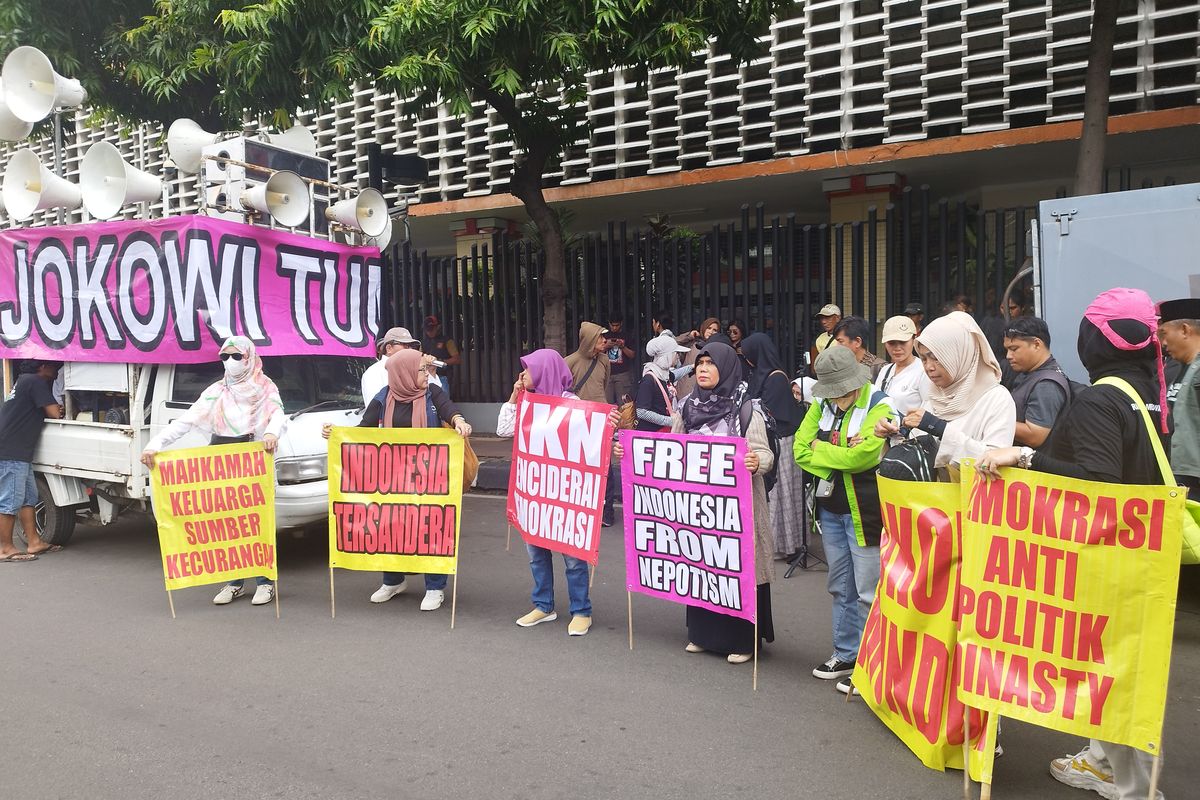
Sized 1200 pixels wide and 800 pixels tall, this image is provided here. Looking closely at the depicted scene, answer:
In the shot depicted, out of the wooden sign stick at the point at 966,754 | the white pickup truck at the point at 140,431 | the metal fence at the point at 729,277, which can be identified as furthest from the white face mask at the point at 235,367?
the metal fence at the point at 729,277

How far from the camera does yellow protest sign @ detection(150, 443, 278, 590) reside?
6.00m

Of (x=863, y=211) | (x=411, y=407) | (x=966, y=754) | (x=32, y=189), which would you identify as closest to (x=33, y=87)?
(x=32, y=189)

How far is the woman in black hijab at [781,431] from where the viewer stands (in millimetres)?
7137

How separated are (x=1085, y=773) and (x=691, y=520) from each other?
2.12 metres

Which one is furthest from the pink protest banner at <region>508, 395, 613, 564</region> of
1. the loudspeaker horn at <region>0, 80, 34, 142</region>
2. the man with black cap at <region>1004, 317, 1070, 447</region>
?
the loudspeaker horn at <region>0, 80, 34, 142</region>

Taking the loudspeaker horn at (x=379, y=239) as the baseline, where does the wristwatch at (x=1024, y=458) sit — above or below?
below

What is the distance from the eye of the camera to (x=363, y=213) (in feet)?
27.7

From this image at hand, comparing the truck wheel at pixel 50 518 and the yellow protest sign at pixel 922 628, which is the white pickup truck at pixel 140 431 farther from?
the yellow protest sign at pixel 922 628

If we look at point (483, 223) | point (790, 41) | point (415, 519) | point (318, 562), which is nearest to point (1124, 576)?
point (415, 519)

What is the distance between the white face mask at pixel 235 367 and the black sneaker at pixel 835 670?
4.46 metres

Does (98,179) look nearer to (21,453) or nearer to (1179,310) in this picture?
(21,453)

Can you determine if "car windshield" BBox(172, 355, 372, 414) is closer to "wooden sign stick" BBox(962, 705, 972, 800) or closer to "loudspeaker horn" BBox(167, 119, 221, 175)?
"loudspeaker horn" BBox(167, 119, 221, 175)

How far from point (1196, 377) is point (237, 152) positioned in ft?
24.3

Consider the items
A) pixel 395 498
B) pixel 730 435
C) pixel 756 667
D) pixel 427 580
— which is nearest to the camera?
pixel 756 667
